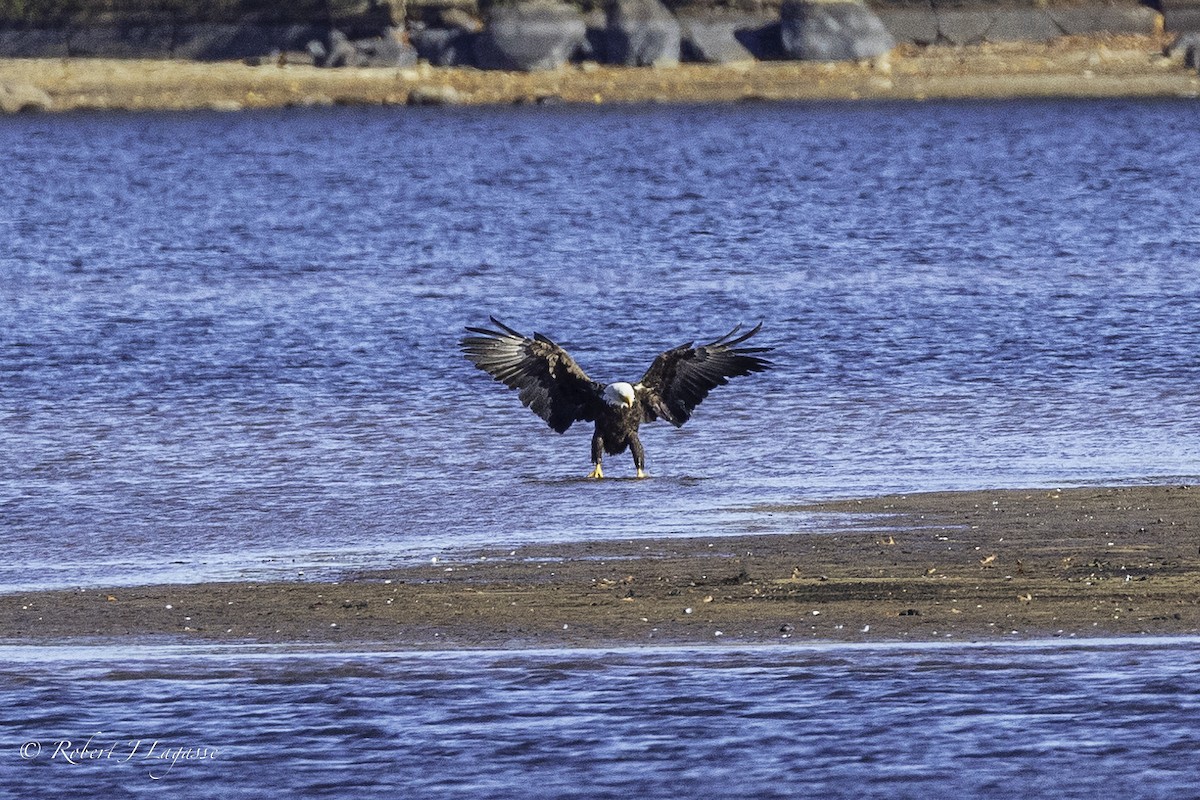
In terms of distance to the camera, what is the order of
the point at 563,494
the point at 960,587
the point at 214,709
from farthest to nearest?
the point at 563,494, the point at 960,587, the point at 214,709

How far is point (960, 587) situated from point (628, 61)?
7105 centimetres

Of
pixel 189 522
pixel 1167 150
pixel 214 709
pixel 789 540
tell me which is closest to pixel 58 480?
pixel 189 522

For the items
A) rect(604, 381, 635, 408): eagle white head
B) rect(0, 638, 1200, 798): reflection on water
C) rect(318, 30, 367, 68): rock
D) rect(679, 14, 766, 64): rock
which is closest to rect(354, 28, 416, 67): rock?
rect(318, 30, 367, 68): rock

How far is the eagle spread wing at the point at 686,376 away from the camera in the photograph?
13.9m

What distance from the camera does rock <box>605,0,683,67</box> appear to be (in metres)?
77.8

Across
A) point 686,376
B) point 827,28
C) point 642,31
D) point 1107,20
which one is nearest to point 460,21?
point 642,31

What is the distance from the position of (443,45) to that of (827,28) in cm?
1317

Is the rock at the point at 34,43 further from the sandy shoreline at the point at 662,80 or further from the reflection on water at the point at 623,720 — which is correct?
the reflection on water at the point at 623,720

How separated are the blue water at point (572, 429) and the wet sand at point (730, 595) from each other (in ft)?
1.33

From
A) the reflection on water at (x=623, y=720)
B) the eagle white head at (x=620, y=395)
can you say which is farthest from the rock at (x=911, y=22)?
the reflection on water at (x=623, y=720)

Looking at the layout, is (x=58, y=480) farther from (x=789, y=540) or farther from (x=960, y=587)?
(x=960, y=587)

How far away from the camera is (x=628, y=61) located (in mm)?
80062
